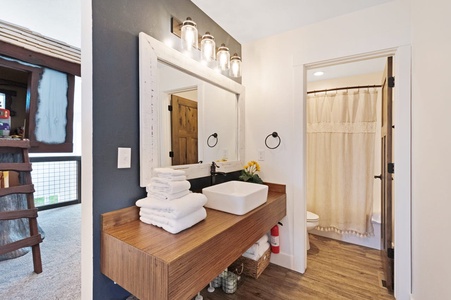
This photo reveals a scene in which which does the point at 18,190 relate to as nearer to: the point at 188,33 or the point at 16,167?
the point at 16,167

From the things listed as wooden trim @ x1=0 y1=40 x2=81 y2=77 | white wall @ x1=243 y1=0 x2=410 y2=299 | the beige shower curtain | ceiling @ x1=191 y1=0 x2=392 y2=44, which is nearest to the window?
wooden trim @ x1=0 y1=40 x2=81 y2=77

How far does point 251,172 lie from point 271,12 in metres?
1.53

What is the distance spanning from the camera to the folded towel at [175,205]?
1058 mm

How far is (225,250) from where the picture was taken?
3.71ft

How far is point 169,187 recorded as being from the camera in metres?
1.14

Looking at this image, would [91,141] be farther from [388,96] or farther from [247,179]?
[388,96]

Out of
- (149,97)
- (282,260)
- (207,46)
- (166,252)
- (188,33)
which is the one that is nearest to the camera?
(166,252)

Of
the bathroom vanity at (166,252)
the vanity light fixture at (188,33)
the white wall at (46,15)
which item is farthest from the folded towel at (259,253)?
the white wall at (46,15)

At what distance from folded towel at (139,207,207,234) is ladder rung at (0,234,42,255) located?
1517 mm

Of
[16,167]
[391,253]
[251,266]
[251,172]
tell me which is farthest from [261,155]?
[16,167]

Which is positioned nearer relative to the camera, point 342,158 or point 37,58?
point 37,58

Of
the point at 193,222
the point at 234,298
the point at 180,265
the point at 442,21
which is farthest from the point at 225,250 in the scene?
the point at 442,21

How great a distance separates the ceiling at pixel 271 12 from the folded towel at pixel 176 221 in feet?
5.54

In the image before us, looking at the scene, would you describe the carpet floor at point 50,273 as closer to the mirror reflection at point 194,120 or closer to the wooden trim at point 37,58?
the mirror reflection at point 194,120
